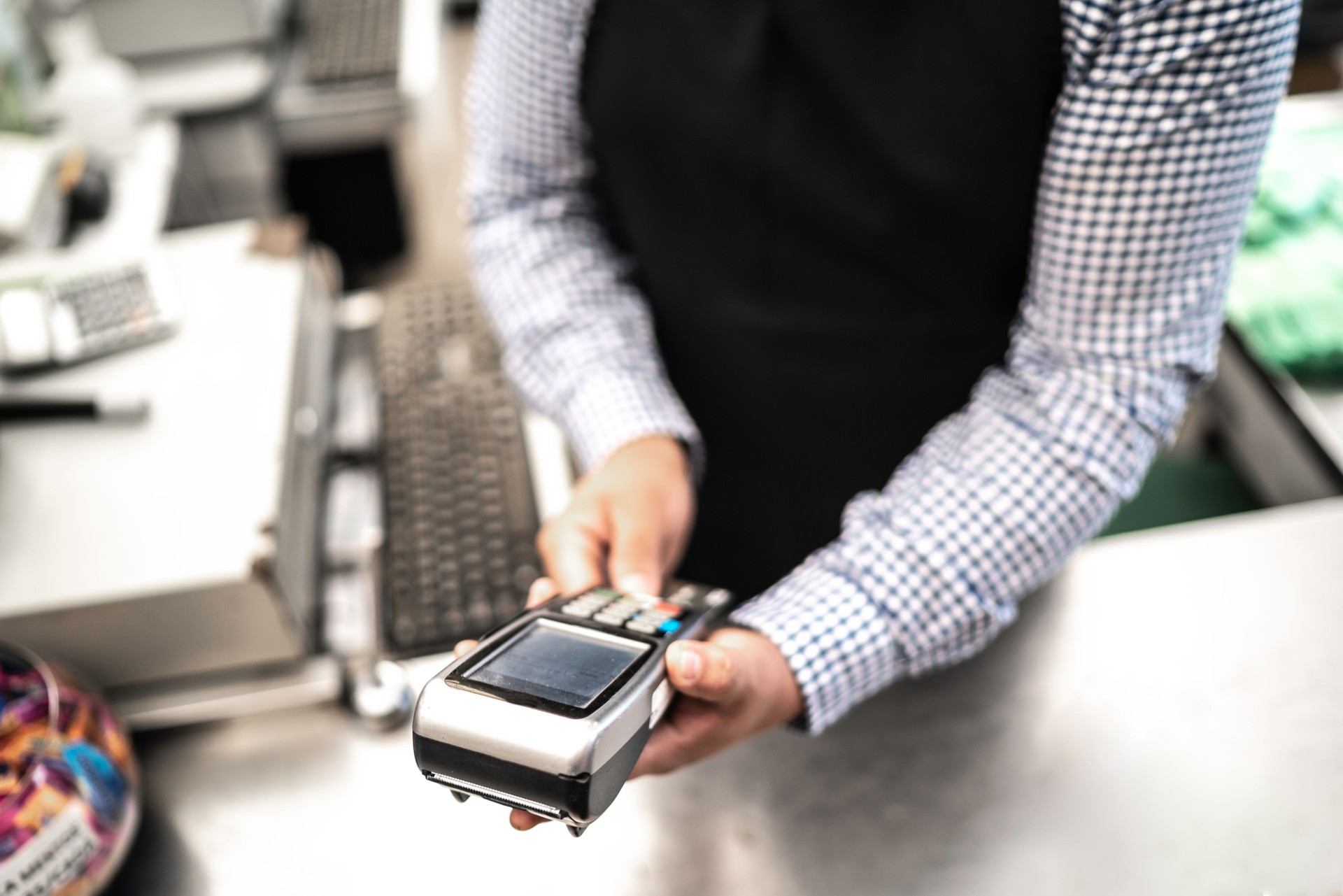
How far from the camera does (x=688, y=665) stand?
0.56 metres

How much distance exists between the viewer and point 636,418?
0.87m

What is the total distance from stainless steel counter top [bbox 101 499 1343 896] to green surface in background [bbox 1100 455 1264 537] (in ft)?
0.95

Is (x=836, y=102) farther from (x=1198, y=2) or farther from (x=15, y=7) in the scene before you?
(x=15, y=7)

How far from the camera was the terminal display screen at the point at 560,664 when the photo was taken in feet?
1.67

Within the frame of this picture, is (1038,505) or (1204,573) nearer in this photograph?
(1038,505)

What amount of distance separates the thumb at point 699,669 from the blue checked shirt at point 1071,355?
115 mm

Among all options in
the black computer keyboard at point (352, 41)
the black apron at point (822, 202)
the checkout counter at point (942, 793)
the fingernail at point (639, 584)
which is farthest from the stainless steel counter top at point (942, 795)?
the black computer keyboard at point (352, 41)

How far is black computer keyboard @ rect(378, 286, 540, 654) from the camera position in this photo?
861mm

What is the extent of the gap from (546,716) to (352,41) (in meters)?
1.89

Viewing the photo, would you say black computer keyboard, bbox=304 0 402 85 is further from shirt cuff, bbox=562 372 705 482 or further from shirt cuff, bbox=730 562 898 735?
shirt cuff, bbox=730 562 898 735

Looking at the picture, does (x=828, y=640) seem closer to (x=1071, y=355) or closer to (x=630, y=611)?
(x=630, y=611)

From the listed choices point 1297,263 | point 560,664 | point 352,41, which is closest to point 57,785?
point 560,664

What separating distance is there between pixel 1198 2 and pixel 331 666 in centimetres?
81


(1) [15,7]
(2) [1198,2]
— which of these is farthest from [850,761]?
(1) [15,7]
